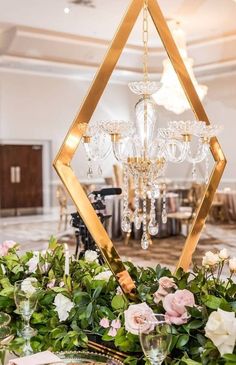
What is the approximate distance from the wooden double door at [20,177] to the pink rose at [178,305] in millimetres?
10027

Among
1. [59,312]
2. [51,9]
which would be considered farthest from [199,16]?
[59,312]

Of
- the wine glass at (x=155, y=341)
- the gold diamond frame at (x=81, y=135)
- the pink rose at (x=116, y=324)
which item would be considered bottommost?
the pink rose at (x=116, y=324)

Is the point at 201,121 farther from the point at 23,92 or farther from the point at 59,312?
the point at 23,92

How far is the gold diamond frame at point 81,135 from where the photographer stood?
1635 millimetres

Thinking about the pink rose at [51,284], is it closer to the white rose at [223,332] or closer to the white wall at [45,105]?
the white rose at [223,332]

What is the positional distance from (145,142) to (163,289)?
1026 millimetres

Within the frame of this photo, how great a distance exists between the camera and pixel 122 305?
4.78 ft

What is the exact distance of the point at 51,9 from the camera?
7184mm

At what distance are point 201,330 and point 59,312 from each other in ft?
1.54

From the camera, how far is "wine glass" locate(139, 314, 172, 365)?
114cm

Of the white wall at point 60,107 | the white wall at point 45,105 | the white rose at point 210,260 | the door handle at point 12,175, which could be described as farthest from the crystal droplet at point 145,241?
the door handle at point 12,175

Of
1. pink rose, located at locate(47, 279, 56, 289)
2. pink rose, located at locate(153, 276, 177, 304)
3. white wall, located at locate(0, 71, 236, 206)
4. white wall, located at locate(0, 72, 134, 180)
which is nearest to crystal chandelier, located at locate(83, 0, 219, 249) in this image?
pink rose, located at locate(47, 279, 56, 289)

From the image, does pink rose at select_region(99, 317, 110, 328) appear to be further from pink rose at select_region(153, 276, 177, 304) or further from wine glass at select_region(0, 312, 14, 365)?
wine glass at select_region(0, 312, 14, 365)

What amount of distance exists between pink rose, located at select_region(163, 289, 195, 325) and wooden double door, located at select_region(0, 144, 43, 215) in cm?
1003
